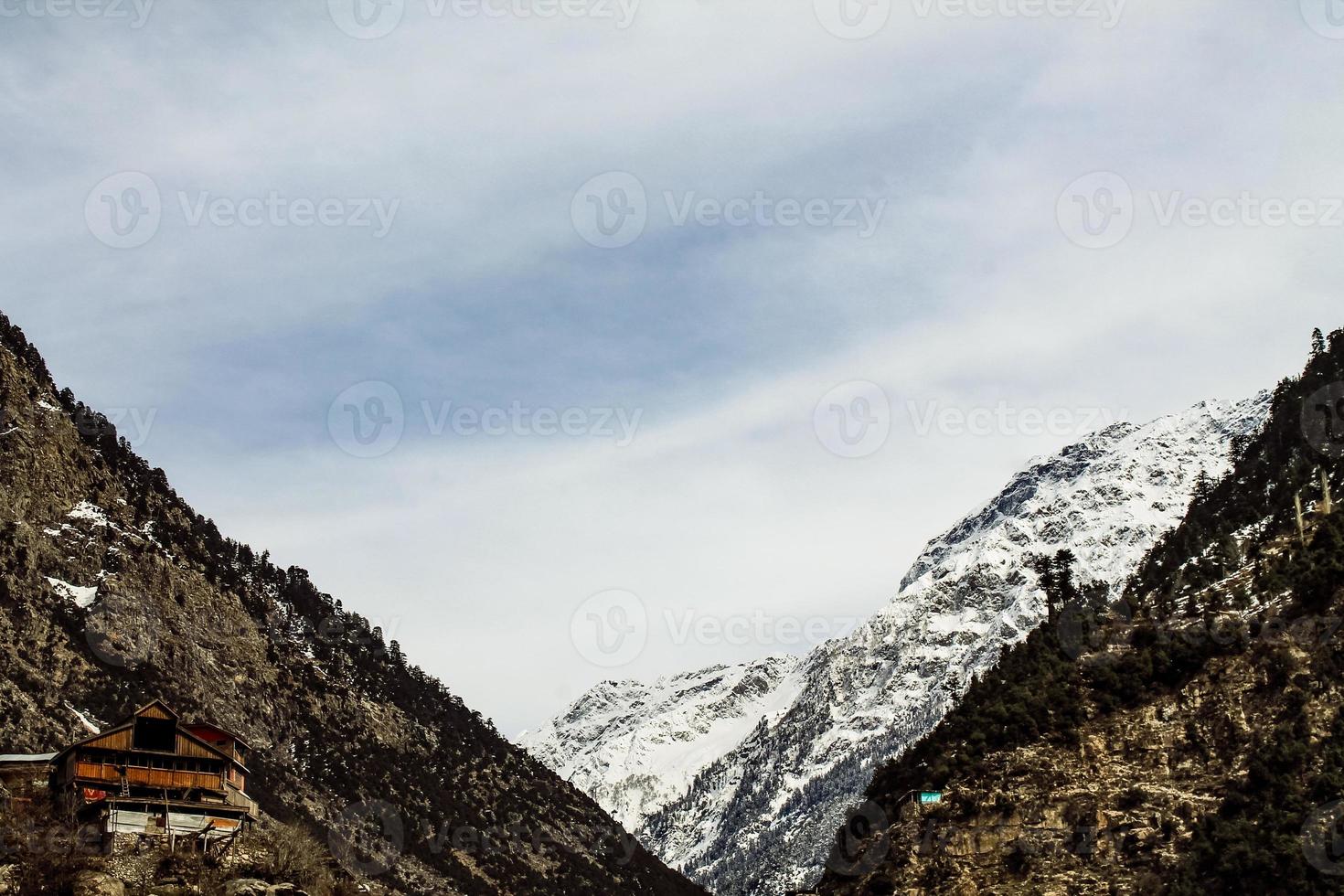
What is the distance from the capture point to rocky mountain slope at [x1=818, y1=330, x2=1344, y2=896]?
7669 centimetres

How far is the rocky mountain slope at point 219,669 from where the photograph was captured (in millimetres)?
138500

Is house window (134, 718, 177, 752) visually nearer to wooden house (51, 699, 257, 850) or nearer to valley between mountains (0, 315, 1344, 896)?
wooden house (51, 699, 257, 850)

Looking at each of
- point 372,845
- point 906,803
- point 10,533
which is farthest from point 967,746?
point 10,533

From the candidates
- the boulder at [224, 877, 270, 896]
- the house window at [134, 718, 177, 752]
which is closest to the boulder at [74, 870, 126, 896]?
the boulder at [224, 877, 270, 896]

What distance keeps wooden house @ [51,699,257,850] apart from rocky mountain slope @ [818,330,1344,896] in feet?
107

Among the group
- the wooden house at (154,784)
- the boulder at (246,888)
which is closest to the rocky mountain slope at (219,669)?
the wooden house at (154,784)

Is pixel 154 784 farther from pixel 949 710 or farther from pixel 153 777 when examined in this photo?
pixel 949 710

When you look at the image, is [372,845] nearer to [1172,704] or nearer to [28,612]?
[28,612]

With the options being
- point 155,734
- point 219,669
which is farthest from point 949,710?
point 219,669

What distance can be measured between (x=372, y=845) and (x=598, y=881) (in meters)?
43.1

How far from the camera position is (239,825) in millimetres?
75062

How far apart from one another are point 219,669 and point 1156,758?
10559cm

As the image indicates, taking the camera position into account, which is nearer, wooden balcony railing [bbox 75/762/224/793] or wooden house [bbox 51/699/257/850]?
wooden house [bbox 51/699/257/850]

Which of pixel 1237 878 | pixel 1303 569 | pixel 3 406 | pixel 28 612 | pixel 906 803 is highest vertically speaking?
pixel 3 406
